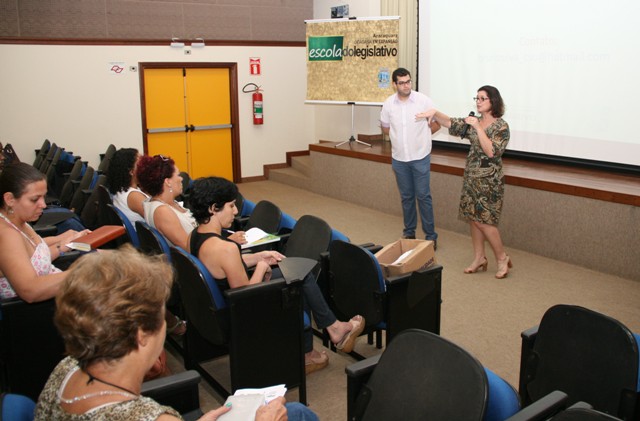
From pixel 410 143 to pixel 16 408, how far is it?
4.45 meters

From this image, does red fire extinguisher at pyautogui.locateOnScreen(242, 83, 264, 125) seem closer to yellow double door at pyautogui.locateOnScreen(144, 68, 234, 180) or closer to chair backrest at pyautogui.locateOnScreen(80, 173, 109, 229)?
yellow double door at pyautogui.locateOnScreen(144, 68, 234, 180)

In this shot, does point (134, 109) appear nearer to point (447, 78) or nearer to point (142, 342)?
point (447, 78)

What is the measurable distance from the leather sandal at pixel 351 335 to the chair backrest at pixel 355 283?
85 mm

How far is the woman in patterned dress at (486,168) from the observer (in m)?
4.62

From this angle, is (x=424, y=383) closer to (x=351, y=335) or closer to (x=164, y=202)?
(x=351, y=335)

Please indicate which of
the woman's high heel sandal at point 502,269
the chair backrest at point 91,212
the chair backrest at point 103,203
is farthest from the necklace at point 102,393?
the woman's high heel sandal at point 502,269

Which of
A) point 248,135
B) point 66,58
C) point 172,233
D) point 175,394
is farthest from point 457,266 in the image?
point 66,58

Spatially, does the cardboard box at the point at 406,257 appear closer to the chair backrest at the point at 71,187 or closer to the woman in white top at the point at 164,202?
the woman in white top at the point at 164,202

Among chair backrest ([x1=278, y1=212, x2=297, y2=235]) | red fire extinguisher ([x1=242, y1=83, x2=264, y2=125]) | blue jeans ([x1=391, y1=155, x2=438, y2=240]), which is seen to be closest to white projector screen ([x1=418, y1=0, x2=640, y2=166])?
blue jeans ([x1=391, y1=155, x2=438, y2=240])

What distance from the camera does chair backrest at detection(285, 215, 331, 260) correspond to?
357cm

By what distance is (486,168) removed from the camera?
4.73m

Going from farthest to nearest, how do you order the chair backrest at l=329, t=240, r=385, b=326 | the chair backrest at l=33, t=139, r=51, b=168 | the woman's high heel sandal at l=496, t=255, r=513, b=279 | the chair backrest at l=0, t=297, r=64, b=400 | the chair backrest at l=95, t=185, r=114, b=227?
the chair backrest at l=33, t=139, r=51, b=168 < the woman's high heel sandal at l=496, t=255, r=513, b=279 < the chair backrest at l=95, t=185, r=114, b=227 < the chair backrest at l=329, t=240, r=385, b=326 < the chair backrest at l=0, t=297, r=64, b=400

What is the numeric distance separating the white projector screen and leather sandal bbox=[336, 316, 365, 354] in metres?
3.48

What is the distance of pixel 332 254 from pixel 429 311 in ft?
2.03
